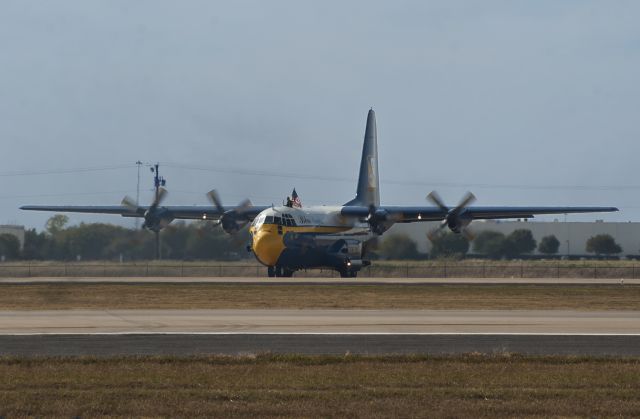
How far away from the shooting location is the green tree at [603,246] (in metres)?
104

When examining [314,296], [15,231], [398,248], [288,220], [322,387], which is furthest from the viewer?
[15,231]

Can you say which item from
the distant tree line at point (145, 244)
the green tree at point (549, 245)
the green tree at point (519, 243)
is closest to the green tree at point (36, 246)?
the distant tree line at point (145, 244)

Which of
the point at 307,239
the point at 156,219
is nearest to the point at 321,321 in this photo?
the point at 307,239

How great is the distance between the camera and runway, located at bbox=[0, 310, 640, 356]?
22188 millimetres

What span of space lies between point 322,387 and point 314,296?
24.9m

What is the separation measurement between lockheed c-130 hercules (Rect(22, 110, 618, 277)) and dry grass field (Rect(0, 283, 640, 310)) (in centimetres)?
898

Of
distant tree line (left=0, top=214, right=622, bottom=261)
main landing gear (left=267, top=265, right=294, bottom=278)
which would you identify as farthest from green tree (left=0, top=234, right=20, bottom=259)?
main landing gear (left=267, top=265, right=294, bottom=278)

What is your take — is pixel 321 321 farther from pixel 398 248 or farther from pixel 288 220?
pixel 398 248

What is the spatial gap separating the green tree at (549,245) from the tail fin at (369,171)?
39.5 metres

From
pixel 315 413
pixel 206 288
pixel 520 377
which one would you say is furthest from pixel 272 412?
pixel 206 288

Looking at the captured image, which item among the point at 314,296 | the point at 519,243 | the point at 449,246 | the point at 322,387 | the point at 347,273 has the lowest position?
the point at 322,387

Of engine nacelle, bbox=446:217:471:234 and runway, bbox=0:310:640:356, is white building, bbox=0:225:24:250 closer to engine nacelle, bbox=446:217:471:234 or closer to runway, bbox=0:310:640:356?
engine nacelle, bbox=446:217:471:234

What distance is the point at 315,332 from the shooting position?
25.8 meters

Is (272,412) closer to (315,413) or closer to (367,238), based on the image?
(315,413)
